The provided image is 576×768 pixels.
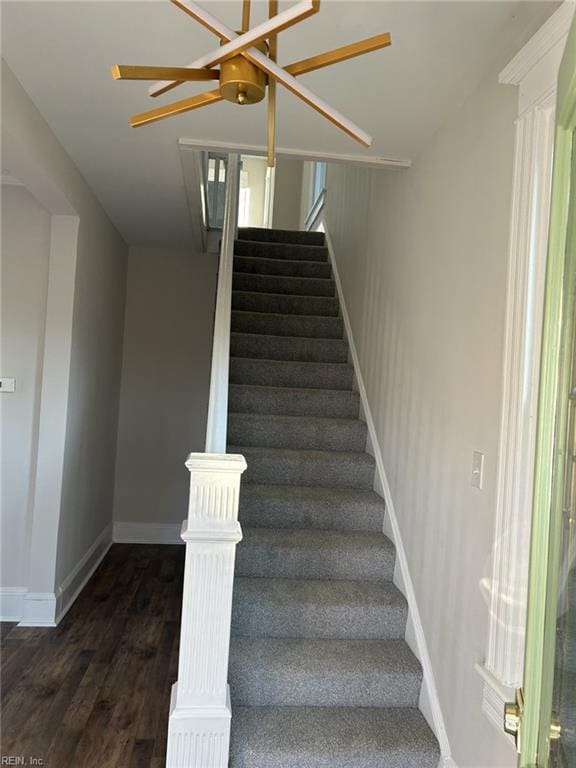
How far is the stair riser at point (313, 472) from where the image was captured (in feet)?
9.89

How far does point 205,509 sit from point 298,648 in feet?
2.88

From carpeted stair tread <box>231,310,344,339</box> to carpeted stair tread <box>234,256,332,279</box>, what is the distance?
549mm

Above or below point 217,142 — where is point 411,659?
below

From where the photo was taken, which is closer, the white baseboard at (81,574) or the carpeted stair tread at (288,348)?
the white baseboard at (81,574)

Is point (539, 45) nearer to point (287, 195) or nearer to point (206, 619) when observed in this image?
point (206, 619)

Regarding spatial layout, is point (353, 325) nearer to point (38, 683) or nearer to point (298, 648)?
point (298, 648)

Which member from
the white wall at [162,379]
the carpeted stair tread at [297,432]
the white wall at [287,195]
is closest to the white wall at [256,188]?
the white wall at [287,195]

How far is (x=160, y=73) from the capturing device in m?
1.11

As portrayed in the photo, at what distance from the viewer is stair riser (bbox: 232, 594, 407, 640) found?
2314 millimetres

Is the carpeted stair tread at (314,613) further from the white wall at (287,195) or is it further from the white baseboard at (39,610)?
the white wall at (287,195)

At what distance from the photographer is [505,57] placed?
1.72m

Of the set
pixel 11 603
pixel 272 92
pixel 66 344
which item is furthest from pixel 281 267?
pixel 272 92

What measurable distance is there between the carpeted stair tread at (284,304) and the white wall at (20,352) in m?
1.41

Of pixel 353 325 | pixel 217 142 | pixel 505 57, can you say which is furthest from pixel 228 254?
pixel 505 57
